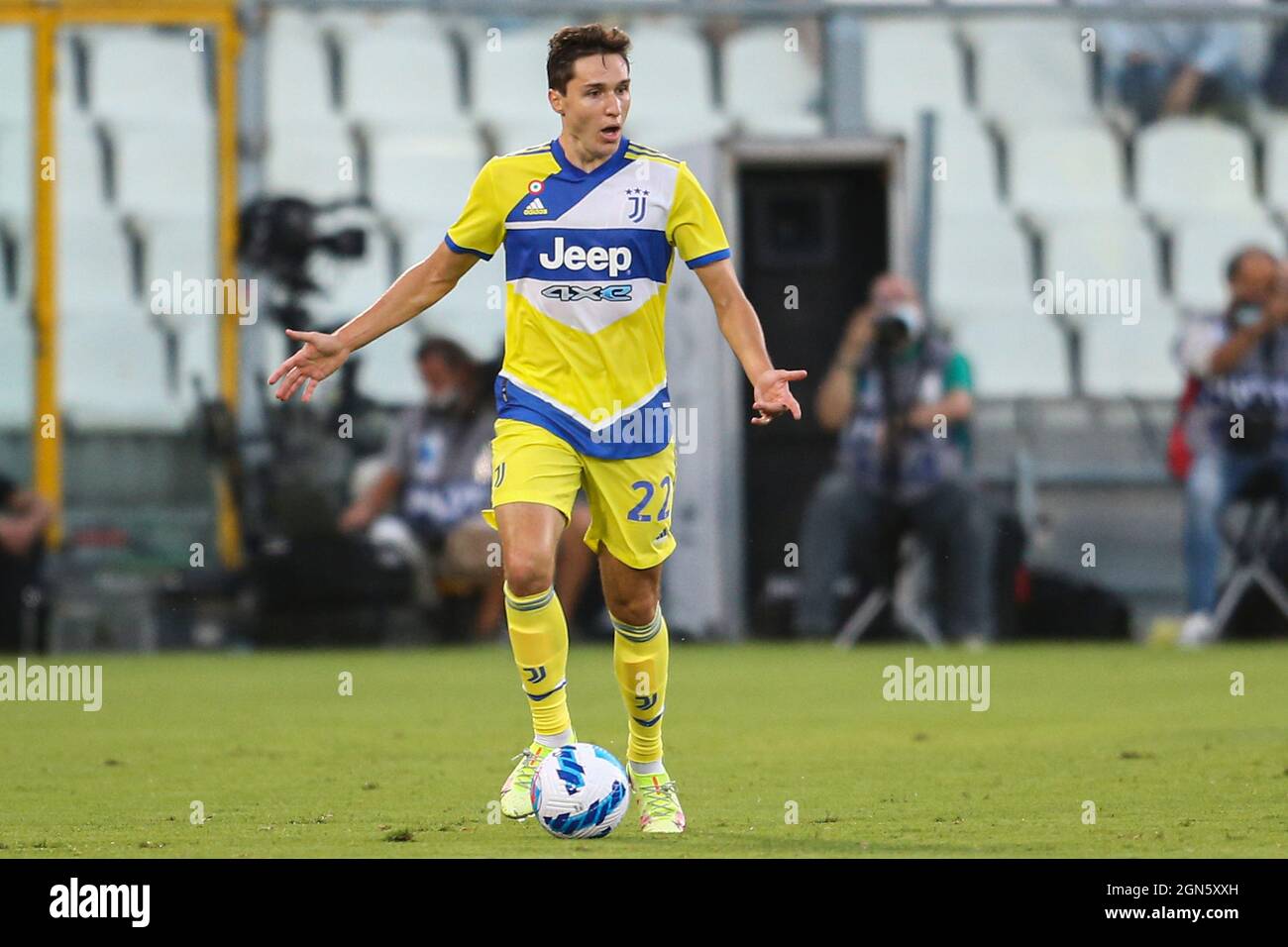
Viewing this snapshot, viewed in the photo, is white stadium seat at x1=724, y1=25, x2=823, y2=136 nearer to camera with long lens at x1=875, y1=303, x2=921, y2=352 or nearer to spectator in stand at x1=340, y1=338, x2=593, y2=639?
camera with long lens at x1=875, y1=303, x2=921, y2=352

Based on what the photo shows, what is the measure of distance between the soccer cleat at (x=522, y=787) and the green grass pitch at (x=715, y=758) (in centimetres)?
8

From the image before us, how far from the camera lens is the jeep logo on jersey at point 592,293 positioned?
7117mm

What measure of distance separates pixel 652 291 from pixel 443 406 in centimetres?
842

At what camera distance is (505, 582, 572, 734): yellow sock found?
7109 mm

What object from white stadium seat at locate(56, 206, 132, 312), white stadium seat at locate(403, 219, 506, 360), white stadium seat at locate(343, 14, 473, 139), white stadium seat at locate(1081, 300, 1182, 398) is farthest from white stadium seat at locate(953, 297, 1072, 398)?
white stadium seat at locate(56, 206, 132, 312)

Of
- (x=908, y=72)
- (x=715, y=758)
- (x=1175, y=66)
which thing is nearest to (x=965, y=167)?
(x=908, y=72)

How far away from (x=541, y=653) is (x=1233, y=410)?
9015 millimetres

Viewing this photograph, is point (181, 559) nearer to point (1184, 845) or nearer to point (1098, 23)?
point (1098, 23)

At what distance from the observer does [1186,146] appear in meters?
17.1

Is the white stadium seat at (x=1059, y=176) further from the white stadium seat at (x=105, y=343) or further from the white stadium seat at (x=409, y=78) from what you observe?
the white stadium seat at (x=105, y=343)

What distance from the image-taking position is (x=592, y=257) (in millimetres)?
7109

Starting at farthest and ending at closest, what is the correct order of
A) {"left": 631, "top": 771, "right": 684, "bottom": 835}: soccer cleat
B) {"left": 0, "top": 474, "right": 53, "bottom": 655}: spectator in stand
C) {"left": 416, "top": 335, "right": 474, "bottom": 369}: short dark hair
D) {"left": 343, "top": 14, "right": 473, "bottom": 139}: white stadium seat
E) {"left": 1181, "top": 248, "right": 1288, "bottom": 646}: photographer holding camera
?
{"left": 343, "top": 14, "right": 473, "bottom": 139}: white stadium seat < {"left": 416, "top": 335, "right": 474, "bottom": 369}: short dark hair < {"left": 1181, "top": 248, "right": 1288, "bottom": 646}: photographer holding camera < {"left": 0, "top": 474, "right": 53, "bottom": 655}: spectator in stand < {"left": 631, "top": 771, "right": 684, "bottom": 835}: soccer cleat
